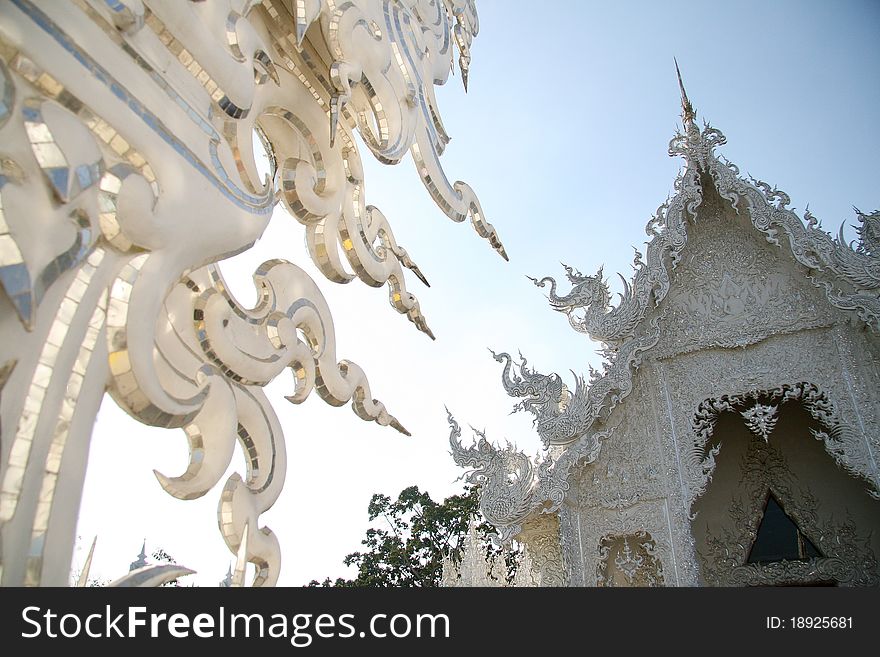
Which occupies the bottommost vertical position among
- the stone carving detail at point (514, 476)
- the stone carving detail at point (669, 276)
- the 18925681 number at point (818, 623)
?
the 18925681 number at point (818, 623)

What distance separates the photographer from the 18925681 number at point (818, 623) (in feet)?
6.31

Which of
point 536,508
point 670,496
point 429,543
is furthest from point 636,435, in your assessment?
point 429,543

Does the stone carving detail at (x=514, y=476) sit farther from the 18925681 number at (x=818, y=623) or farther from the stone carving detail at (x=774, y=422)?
the 18925681 number at (x=818, y=623)

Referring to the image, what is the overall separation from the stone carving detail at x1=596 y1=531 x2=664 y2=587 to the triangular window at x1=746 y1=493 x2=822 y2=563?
3.52 feet

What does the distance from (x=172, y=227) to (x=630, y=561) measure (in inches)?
182

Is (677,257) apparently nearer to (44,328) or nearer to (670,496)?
(670,496)

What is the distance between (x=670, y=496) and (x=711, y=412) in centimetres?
81

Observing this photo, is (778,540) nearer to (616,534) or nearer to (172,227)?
(616,534)

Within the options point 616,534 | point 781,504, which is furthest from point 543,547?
point 781,504

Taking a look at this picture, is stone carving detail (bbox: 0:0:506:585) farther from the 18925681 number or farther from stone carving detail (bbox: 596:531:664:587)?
stone carving detail (bbox: 596:531:664:587)

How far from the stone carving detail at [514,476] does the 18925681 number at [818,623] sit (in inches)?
123

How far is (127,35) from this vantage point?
1375 mm

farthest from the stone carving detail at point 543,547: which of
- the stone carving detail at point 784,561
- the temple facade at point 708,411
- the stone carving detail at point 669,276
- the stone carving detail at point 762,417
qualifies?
the stone carving detail at point 762,417

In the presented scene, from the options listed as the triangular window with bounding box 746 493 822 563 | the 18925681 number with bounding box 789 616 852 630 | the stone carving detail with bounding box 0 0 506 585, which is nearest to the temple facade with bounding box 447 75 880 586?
the triangular window with bounding box 746 493 822 563
